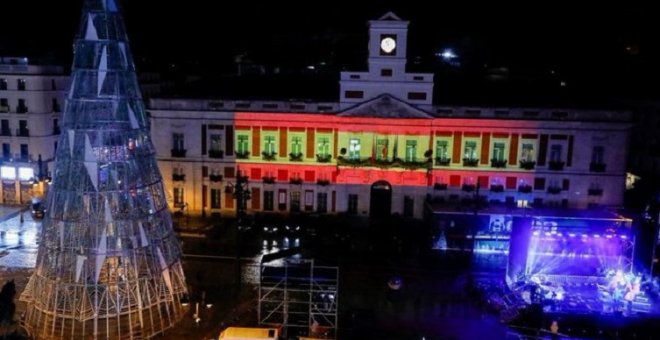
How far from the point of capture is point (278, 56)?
97.9m

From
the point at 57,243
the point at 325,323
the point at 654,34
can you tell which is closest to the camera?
the point at 57,243

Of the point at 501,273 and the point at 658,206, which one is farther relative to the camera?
the point at 501,273

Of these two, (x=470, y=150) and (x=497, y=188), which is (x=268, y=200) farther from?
(x=497, y=188)

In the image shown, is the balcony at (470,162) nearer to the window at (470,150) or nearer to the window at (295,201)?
the window at (470,150)

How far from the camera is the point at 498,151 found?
58.8 m

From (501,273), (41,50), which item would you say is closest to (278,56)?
(41,50)

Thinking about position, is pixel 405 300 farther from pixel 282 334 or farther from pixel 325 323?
pixel 282 334

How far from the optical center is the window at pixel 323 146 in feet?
197

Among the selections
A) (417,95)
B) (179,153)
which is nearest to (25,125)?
(179,153)

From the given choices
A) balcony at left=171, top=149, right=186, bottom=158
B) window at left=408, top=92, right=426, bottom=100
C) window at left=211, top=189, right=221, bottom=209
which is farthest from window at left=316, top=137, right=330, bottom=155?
balcony at left=171, top=149, right=186, bottom=158

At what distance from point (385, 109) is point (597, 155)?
68.0ft

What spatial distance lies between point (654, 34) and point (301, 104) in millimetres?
50909

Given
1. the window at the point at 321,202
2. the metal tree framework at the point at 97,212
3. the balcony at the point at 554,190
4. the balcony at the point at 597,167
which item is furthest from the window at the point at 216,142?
the balcony at the point at 597,167

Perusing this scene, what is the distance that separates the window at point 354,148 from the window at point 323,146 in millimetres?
2171
